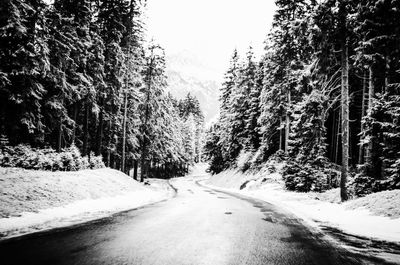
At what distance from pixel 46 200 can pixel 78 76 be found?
1374 cm

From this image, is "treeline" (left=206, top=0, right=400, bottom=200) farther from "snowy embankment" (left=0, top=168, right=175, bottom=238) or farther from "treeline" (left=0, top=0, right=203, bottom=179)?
"treeline" (left=0, top=0, right=203, bottom=179)

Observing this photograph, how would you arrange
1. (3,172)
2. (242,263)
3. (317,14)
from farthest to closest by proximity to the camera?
(317,14)
(3,172)
(242,263)

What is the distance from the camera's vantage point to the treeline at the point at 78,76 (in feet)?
53.5

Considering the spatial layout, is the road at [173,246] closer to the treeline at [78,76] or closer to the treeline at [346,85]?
the treeline at [346,85]

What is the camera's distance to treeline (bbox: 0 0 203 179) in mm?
16312

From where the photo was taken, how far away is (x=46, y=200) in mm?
11336

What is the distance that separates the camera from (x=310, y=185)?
21797 mm

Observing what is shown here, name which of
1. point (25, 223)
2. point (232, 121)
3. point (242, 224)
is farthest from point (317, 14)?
point (232, 121)

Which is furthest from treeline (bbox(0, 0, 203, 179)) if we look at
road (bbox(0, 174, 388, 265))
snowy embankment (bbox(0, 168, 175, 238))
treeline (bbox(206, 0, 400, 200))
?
treeline (bbox(206, 0, 400, 200))

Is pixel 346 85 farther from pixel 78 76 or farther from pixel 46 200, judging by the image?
pixel 78 76

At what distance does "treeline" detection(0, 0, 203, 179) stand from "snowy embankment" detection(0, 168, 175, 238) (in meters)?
5.09

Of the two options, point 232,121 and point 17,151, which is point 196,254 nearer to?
point 17,151

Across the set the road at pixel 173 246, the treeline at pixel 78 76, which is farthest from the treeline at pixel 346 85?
the treeline at pixel 78 76

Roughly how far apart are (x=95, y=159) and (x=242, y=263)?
19836 mm
